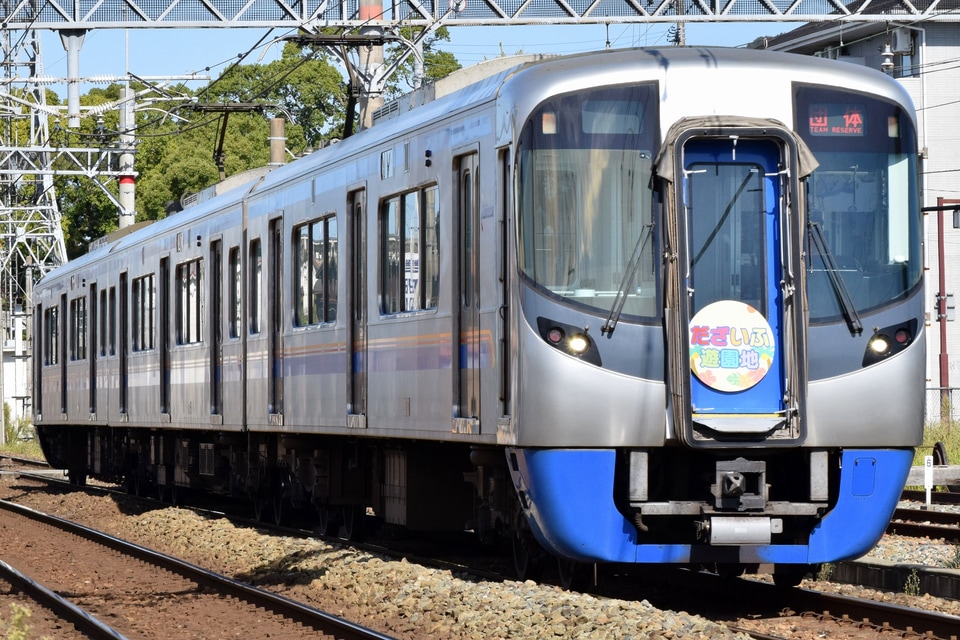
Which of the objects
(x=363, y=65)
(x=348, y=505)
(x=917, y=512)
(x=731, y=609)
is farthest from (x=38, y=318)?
(x=731, y=609)

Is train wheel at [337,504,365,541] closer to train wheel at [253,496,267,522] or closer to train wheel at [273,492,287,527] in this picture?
train wheel at [273,492,287,527]

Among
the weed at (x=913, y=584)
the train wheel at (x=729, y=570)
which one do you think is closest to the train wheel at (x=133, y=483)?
the train wheel at (x=729, y=570)

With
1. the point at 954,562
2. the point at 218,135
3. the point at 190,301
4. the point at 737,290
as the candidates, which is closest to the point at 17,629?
the point at 737,290

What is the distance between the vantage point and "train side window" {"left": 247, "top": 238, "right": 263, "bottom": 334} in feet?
53.1

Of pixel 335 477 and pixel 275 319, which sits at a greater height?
pixel 275 319

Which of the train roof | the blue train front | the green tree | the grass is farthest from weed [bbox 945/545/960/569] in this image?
the green tree

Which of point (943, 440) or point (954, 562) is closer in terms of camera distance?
point (954, 562)

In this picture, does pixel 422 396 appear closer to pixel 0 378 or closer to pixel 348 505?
pixel 348 505

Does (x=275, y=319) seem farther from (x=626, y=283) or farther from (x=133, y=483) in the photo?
(x=133, y=483)

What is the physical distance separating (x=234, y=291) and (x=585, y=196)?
777cm

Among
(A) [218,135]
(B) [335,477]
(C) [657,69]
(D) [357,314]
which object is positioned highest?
(A) [218,135]

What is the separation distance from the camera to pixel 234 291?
17.2 m

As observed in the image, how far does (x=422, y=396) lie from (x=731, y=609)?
2.53 metres

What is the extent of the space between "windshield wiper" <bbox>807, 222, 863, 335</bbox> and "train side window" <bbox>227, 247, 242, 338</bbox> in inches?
314
